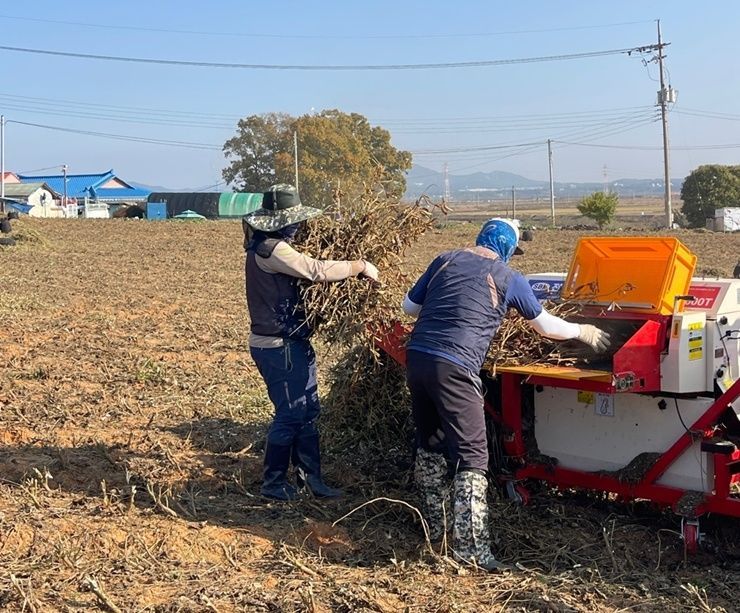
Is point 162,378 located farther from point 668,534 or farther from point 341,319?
point 668,534

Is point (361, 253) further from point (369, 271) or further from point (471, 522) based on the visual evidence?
point (471, 522)

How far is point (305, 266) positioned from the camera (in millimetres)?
5301

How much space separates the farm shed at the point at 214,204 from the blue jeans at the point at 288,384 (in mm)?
50515

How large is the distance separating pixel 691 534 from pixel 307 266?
2518 millimetres

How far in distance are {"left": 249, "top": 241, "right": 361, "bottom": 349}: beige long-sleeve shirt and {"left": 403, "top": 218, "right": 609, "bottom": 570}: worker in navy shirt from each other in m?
0.63

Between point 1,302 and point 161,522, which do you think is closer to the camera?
point 161,522

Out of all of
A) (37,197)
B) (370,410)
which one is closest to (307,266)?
(370,410)

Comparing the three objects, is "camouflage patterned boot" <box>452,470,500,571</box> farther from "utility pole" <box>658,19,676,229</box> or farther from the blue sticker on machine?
"utility pole" <box>658,19,676,229</box>

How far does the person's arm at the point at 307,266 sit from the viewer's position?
5301 millimetres

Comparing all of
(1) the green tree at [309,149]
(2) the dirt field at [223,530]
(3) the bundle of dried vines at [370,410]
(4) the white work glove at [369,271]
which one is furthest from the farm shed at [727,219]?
(4) the white work glove at [369,271]

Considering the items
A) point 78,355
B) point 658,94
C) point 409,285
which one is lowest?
point 78,355

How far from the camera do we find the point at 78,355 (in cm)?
1018

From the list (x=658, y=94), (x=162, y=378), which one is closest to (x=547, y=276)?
(x=162, y=378)

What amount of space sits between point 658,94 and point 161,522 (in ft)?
171
